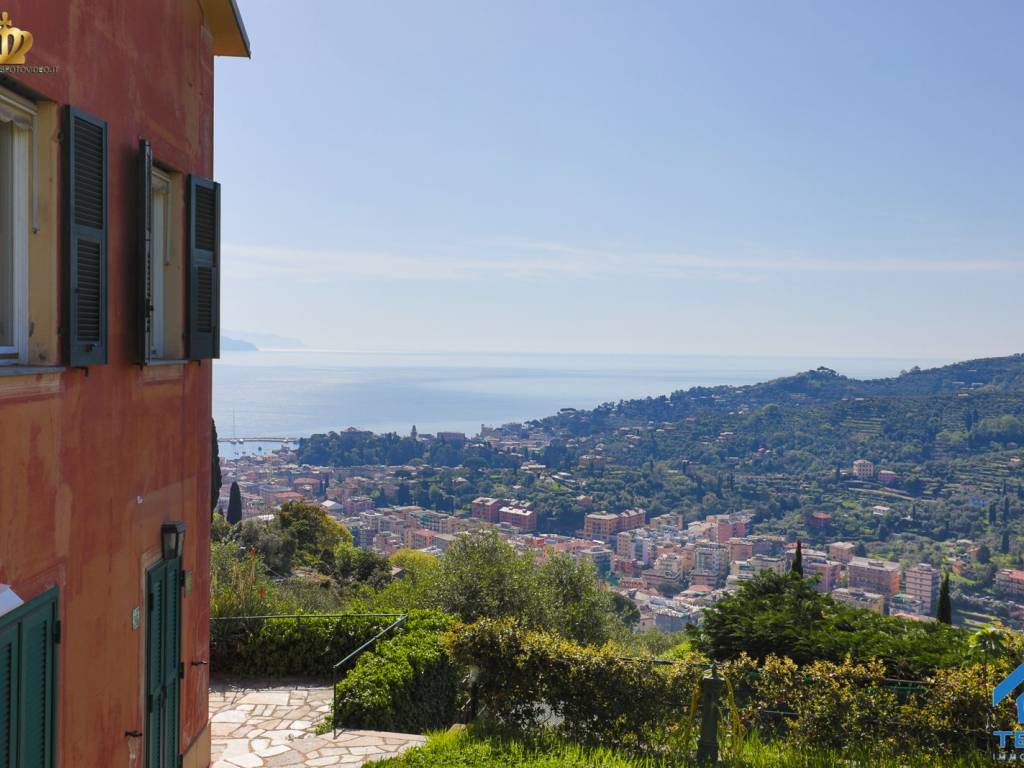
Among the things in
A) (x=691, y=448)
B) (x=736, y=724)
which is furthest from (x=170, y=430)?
(x=691, y=448)

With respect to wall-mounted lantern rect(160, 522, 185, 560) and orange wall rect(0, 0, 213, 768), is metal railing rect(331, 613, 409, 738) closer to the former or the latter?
orange wall rect(0, 0, 213, 768)

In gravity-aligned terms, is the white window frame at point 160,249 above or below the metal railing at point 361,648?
above

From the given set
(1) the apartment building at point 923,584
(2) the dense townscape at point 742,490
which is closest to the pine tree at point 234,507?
(2) the dense townscape at point 742,490

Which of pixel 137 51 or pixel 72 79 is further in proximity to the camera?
pixel 137 51

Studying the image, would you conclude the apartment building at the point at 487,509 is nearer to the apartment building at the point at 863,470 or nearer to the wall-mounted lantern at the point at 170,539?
the apartment building at the point at 863,470

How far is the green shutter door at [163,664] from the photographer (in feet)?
15.5

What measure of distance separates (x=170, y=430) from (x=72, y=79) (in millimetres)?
2324

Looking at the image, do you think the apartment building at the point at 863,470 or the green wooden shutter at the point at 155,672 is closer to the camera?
the green wooden shutter at the point at 155,672

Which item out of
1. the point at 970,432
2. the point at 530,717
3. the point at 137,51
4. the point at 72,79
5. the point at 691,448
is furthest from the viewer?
the point at 691,448

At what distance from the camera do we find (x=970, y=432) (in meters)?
79.6

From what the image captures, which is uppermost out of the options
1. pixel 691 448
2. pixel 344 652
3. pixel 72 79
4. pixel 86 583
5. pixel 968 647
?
pixel 72 79

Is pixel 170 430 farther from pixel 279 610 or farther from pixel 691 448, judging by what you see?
pixel 691 448

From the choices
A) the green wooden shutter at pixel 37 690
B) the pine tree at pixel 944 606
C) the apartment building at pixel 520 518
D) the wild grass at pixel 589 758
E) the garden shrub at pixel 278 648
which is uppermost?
the green wooden shutter at pixel 37 690

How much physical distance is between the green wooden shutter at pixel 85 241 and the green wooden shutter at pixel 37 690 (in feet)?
3.86
